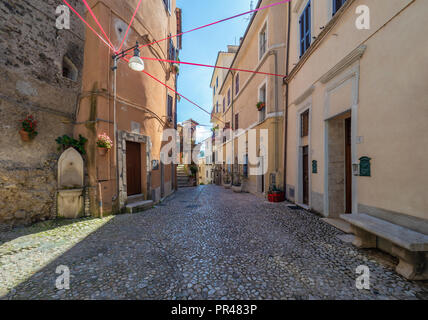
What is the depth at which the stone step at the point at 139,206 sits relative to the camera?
20.0ft

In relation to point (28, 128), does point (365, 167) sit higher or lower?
lower

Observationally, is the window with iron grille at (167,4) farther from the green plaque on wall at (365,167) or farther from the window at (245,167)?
the green plaque on wall at (365,167)

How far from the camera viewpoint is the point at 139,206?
6332 mm

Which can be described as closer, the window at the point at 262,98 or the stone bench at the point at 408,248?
the stone bench at the point at 408,248

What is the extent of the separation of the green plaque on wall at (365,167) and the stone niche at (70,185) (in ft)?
25.1

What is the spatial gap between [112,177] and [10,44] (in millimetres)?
4365

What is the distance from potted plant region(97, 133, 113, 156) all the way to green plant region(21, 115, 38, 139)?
59.5 inches

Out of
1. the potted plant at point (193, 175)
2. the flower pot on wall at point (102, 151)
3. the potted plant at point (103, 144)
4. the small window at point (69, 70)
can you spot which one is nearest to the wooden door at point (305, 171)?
the potted plant at point (103, 144)

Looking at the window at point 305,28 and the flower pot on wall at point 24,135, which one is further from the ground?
the window at point 305,28

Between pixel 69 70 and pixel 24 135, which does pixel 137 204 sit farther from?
pixel 69 70

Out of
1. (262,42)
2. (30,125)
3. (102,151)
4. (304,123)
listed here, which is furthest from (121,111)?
(262,42)

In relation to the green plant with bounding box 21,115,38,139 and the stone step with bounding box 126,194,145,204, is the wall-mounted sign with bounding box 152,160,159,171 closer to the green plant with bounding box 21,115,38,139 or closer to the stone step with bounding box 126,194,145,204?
the stone step with bounding box 126,194,145,204

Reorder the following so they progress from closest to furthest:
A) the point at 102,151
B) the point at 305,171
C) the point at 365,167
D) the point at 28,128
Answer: the point at 365,167, the point at 28,128, the point at 102,151, the point at 305,171

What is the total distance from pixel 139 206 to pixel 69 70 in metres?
5.47
